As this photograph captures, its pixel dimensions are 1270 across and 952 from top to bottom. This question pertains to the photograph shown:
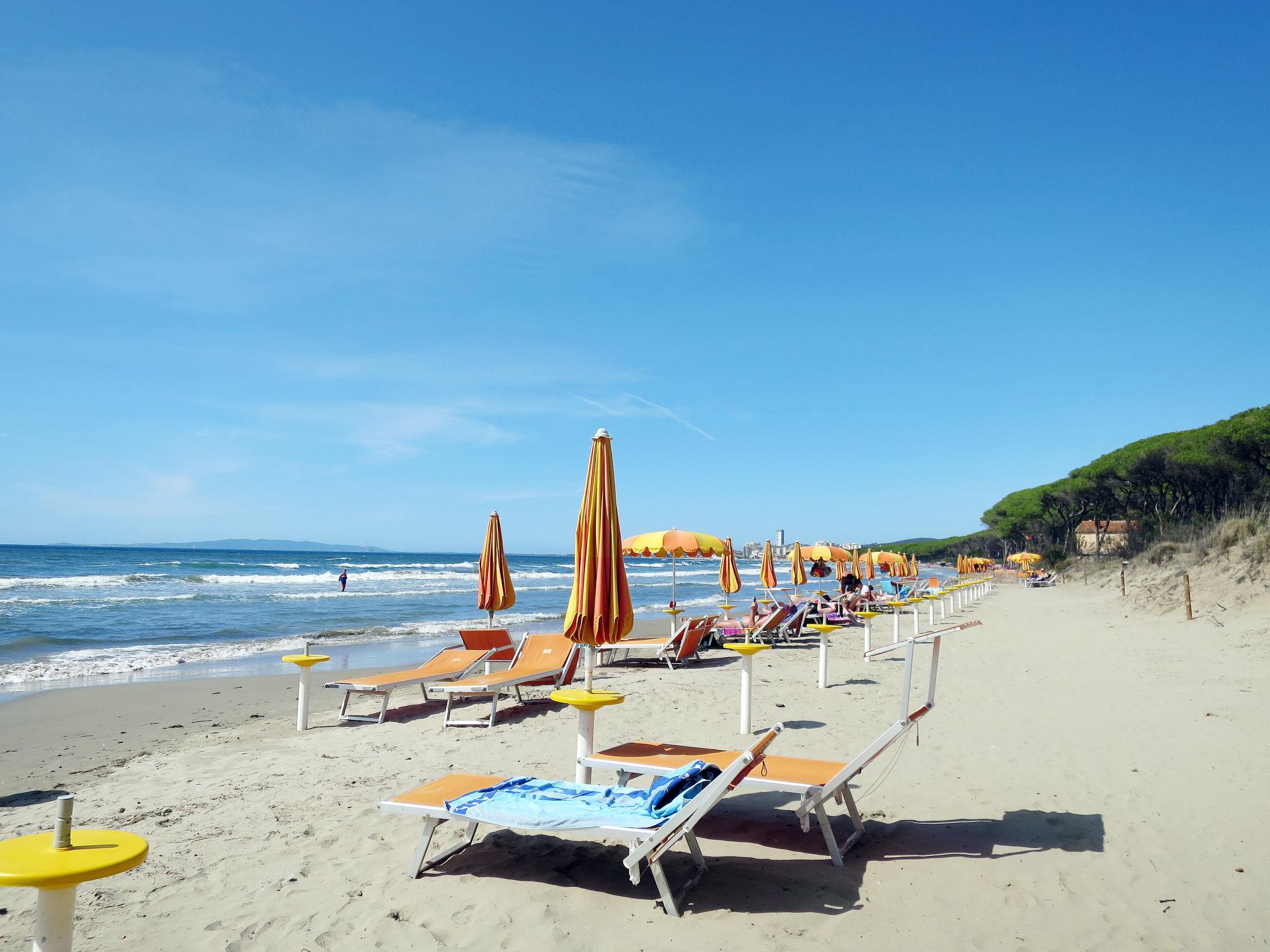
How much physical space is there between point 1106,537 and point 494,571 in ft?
174

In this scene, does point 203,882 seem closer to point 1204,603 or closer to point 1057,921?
point 1057,921

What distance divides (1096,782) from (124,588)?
119 ft

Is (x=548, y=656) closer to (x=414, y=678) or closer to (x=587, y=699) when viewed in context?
(x=414, y=678)

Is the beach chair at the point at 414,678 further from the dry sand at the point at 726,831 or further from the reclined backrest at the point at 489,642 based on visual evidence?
the dry sand at the point at 726,831

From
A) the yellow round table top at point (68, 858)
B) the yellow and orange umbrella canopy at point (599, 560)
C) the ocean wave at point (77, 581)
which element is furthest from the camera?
the ocean wave at point (77, 581)

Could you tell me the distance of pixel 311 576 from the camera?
1823 inches

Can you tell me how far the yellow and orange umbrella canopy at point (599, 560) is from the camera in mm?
4930

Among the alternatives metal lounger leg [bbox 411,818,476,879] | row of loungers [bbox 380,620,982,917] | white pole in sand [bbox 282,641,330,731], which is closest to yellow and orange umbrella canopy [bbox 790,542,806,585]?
white pole in sand [bbox 282,641,330,731]

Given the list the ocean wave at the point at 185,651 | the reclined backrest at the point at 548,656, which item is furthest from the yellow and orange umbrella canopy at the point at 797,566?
the reclined backrest at the point at 548,656

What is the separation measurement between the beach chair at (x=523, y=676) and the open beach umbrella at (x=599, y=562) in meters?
2.59

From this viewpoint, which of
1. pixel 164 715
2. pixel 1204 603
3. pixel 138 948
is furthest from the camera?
pixel 1204 603

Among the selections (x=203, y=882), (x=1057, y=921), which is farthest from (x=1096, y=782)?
(x=203, y=882)

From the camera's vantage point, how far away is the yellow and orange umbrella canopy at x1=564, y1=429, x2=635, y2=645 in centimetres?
493

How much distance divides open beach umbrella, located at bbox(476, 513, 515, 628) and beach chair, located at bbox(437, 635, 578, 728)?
0.80 metres
